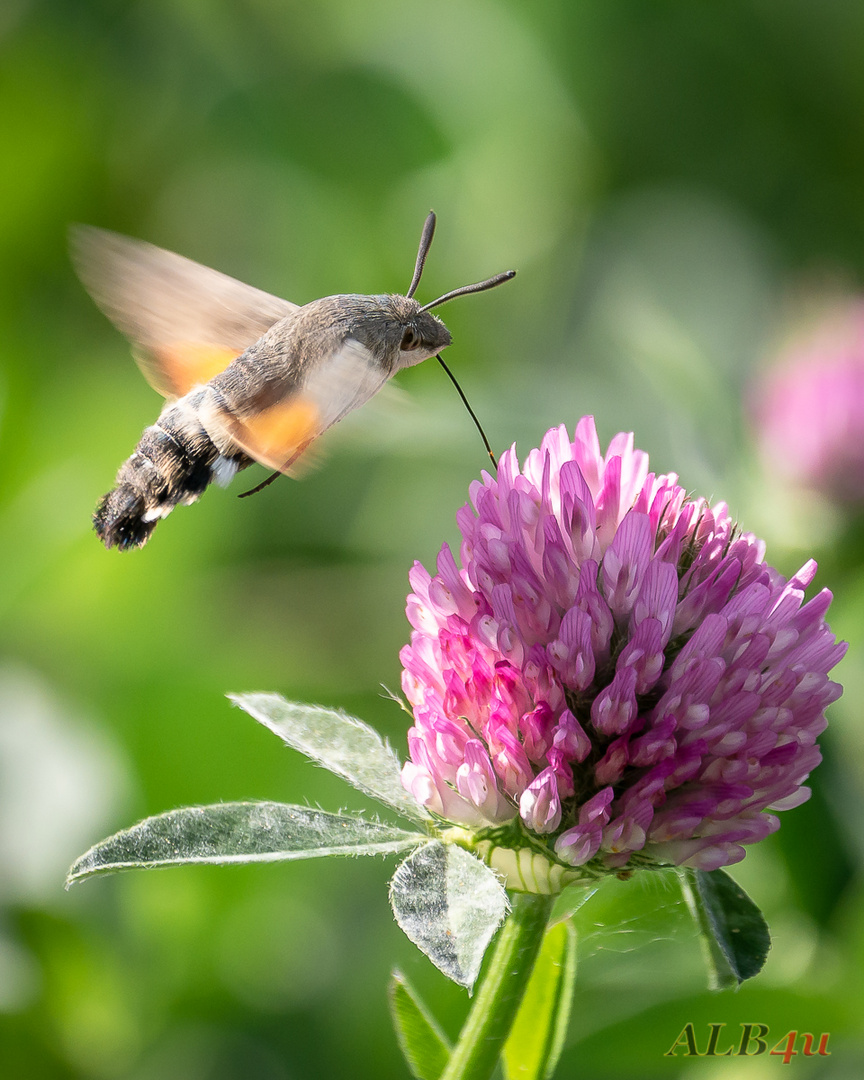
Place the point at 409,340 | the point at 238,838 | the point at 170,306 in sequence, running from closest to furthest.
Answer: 1. the point at 238,838
2. the point at 409,340
3. the point at 170,306

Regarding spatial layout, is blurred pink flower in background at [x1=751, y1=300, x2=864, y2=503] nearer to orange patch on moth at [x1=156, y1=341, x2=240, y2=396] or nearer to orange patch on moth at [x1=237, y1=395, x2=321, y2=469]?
orange patch on moth at [x1=156, y1=341, x2=240, y2=396]

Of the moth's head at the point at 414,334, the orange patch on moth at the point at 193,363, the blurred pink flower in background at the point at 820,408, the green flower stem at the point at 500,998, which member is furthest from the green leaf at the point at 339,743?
the blurred pink flower in background at the point at 820,408

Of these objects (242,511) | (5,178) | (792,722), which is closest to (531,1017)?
(792,722)

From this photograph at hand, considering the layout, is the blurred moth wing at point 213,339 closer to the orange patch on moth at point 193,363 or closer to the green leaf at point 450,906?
the orange patch on moth at point 193,363

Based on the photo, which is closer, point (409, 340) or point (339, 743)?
point (339, 743)

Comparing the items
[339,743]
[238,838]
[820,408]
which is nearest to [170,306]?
[339,743]

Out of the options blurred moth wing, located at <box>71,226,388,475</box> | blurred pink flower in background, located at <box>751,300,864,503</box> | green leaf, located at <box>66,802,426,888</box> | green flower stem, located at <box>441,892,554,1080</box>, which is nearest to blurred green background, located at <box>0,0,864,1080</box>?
blurred pink flower in background, located at <box>751,300,864,503</box>

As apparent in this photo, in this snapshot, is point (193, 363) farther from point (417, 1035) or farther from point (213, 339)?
point (417, 1035)
